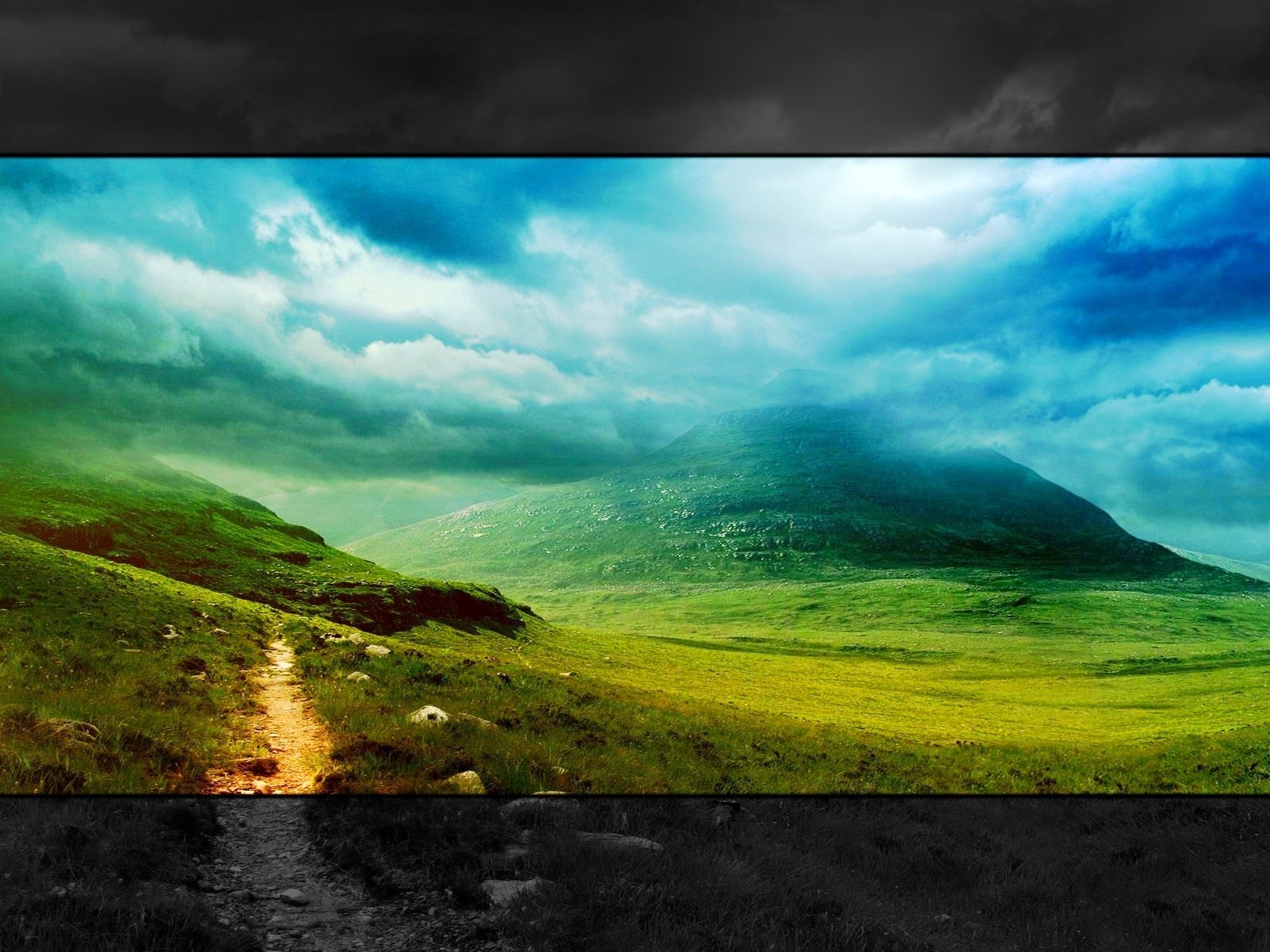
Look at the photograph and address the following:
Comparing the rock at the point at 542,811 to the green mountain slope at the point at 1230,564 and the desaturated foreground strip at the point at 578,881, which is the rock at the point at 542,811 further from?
the green mountain slope at the point at 1230,564

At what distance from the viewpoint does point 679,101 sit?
11258 millimetres

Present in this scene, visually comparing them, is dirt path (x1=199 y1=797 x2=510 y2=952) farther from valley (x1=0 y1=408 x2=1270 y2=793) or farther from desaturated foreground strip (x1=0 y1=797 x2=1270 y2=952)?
valley (x1=0 y1=408 x2=1270 y2=793)

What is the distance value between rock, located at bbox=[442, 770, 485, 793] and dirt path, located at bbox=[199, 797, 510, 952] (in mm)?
1396

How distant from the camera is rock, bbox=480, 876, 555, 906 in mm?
7207

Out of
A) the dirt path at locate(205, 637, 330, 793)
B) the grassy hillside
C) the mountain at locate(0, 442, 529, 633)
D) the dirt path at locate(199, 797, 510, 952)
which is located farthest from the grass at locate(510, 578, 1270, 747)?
the grassy hillside

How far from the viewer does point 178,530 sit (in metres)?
10.2

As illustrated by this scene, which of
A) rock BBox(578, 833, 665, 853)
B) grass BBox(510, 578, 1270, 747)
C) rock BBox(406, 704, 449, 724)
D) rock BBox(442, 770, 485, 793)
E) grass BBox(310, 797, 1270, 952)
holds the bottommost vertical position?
grass BBox(310, 797, 1270, 952)

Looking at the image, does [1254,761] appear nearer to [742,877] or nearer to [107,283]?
[742,877]

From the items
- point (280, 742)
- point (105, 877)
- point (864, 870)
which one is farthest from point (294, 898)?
point (864, 870)

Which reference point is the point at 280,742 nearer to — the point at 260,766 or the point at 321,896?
the point at 260,766

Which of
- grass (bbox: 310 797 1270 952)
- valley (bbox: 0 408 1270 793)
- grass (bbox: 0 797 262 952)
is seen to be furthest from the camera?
valley (bbox: 0 408 1270 793)

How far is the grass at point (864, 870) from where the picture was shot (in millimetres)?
7402

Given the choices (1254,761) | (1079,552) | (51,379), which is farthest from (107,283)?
(1254,761)

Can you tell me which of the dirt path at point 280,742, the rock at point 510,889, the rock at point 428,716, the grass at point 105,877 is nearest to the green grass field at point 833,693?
the rock at point 428,716
